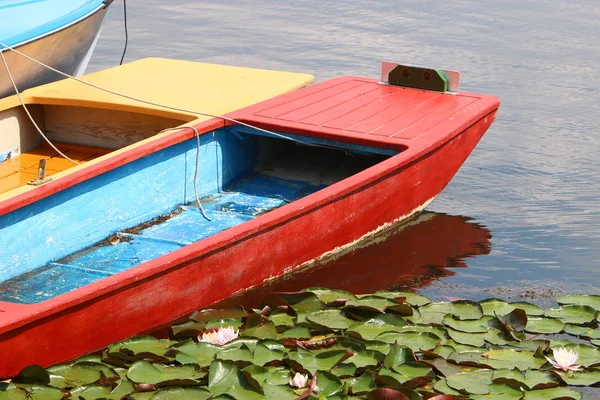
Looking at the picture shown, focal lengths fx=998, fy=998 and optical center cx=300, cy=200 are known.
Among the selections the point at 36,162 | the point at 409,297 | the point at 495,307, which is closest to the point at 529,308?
the point at 495,307

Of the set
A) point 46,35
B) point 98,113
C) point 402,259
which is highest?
point 46,35

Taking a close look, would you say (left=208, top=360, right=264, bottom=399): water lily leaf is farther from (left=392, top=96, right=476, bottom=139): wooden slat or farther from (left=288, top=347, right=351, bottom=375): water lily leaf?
(left=392, top=96, right=476, bottom=139): wooden slat

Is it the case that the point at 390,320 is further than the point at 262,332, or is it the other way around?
the point at 390,320

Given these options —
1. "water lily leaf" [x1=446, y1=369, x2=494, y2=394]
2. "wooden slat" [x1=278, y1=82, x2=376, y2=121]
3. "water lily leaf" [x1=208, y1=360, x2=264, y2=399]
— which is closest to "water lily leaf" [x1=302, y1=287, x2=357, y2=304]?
"water lily leaf" [x1=446, y1=369, x2=494, y2=394]

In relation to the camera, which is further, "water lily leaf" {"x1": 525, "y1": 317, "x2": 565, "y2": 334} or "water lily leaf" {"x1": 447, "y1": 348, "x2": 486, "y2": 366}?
"water lily leaf" {"x1": 525, "y1": 317, "x2": 565, "y2": 334}

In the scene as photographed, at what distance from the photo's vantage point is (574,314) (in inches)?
169

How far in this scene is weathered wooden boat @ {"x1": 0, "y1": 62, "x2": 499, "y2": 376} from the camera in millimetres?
3727

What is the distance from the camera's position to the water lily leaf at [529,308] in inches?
169

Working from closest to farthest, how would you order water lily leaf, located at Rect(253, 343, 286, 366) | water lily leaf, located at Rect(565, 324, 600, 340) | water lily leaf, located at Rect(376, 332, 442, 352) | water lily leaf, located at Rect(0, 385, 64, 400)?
water lily leaf, located at Rect(0, 385, 64, 400)
water lily leaf, located at Rect(253, 343, 286, 366)
water lily leaf, located at Rect(376, 332, 442, 352)
water lily leaf, located at Rect(565, 324, 600, 340)

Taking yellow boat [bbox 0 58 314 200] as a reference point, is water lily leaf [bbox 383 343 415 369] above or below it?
below

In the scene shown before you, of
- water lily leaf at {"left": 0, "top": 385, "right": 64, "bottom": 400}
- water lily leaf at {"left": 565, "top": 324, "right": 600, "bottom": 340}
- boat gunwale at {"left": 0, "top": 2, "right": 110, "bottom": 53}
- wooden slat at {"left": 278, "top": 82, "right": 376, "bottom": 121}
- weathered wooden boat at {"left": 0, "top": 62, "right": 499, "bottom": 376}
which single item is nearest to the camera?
water lily leaf at {"left": 0, "top": 385, "right": 64, "bottom": 400}

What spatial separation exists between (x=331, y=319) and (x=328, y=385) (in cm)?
60

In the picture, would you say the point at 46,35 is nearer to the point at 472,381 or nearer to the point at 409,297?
the point at 409,297

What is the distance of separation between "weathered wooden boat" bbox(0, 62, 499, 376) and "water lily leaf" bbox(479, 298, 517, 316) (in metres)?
0.83
